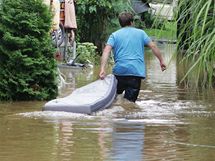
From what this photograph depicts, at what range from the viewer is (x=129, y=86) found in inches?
456

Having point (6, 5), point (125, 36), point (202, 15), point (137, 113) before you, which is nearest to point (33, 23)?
point (6, 5)

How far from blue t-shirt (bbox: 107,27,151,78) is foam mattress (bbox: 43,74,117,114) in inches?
14.3

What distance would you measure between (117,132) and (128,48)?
3.23m

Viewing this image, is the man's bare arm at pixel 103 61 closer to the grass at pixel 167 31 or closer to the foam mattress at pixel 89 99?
the foam mattress at pixel 89 99

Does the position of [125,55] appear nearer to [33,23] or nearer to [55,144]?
[33,23]

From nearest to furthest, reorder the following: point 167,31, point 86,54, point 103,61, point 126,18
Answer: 1. point 167,31
2. point 103,61
3. point 126,18
4. point 86,54

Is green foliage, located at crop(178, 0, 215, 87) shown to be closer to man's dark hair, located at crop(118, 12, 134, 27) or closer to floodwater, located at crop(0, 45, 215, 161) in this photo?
floodwater, located at crop(0, 45, 215, 161)

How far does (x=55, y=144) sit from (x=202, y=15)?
2.55 m

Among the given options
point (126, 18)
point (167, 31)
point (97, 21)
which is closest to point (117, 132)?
point (167, 31)

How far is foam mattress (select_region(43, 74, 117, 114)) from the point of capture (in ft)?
32.5

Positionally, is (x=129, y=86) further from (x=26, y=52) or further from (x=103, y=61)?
(x=26, y=52)

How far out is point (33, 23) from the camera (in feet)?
38.4

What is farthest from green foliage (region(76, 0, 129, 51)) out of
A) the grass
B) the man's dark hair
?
the grass

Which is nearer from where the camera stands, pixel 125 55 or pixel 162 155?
pixel 162 155
